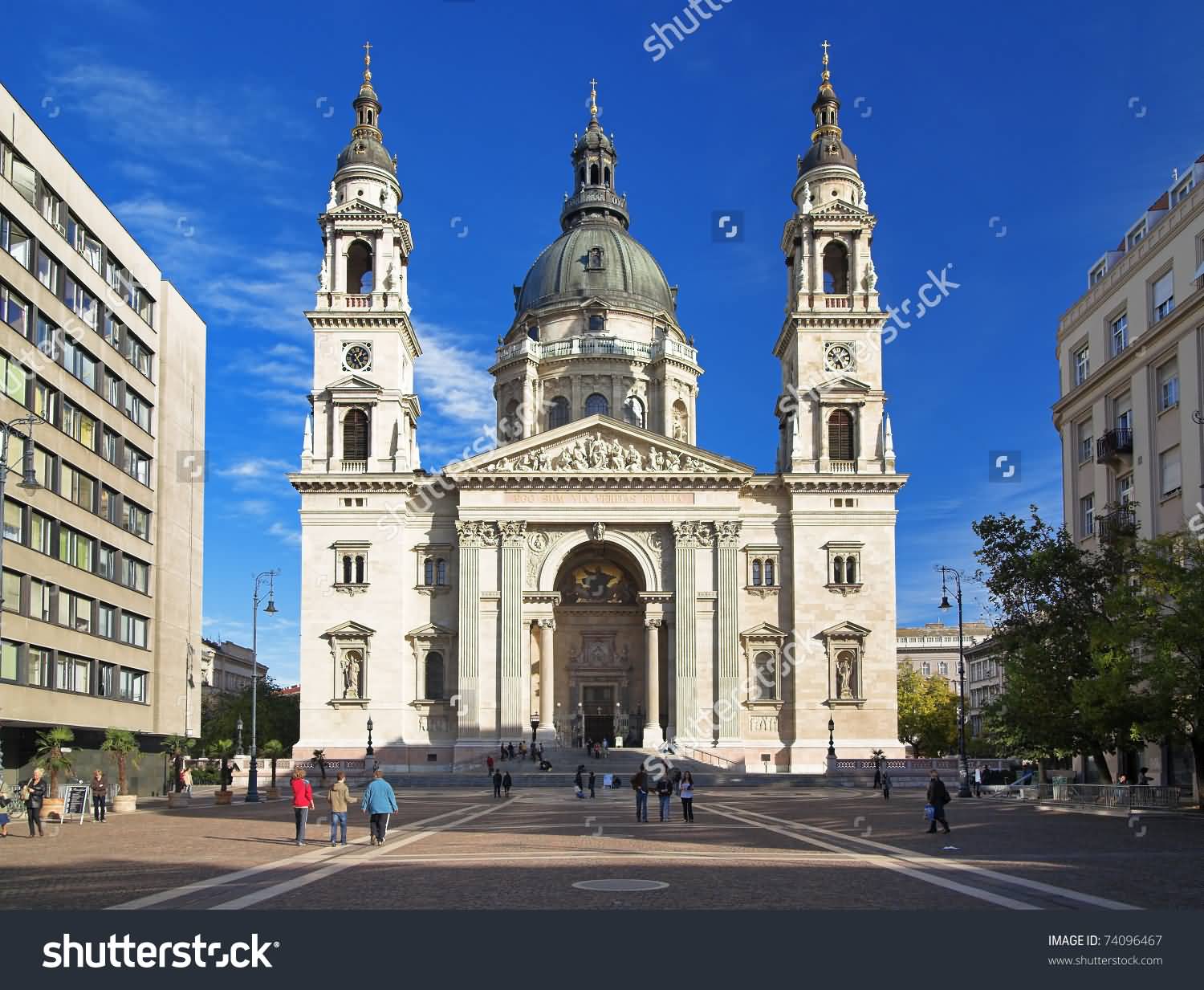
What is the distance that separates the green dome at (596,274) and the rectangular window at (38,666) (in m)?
50.8

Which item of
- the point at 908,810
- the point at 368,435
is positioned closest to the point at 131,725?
the point at 368,435

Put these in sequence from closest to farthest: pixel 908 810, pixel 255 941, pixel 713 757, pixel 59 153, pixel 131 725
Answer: pixel 255 941 < pixel 908 810 < pixel 59 153 < pixel 131 725 < pixel 713 757

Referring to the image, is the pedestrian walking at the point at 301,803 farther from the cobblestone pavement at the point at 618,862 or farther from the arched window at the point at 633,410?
the arched window at the point at 633,410

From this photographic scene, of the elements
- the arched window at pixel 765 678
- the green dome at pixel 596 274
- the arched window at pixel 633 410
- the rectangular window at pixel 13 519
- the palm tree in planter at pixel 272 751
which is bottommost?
the palm tree in planter at pixel 272 751

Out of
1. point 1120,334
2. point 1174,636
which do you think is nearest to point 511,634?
point 1120,334

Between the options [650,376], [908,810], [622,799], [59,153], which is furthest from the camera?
[650,376]

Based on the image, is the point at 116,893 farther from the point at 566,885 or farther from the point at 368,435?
the point at 368,435

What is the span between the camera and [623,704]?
272 ft

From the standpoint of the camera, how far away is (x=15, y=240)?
172ft

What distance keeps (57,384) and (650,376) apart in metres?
47.4

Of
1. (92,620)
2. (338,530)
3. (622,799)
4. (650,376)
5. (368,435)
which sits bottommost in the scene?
(622,799)

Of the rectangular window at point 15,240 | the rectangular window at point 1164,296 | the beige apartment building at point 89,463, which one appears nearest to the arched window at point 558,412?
the beige apartment building at point 89,463

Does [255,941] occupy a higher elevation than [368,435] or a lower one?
lower

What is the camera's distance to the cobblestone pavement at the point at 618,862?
18.3 meters
